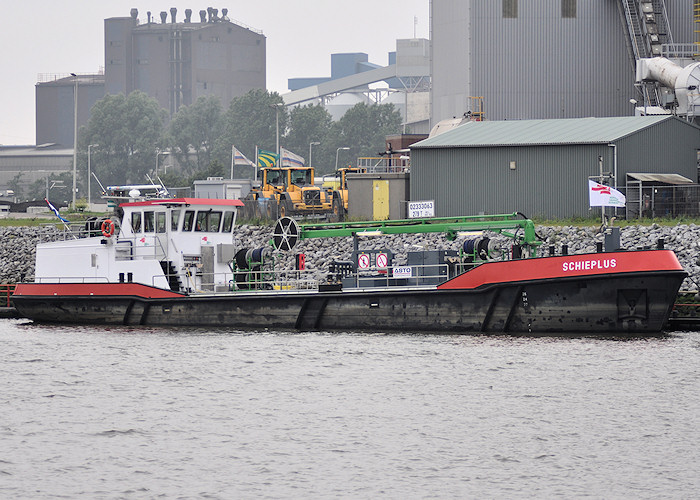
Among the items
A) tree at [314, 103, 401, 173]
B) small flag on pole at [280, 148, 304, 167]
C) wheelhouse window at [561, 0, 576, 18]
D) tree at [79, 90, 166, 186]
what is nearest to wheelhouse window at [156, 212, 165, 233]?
small flag on pole at [280, 148, 304, 167]

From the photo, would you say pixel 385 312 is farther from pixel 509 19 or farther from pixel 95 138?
pixel 95 138

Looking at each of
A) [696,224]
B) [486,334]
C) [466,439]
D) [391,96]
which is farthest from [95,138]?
[466,439]

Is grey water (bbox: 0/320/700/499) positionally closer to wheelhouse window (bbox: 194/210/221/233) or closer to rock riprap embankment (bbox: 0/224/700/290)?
wheelhouse window (bbox: 194/210/221/233)

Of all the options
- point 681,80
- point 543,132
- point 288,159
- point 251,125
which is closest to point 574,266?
point 543,132

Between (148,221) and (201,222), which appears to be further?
(201,222)

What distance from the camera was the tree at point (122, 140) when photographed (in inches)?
4884

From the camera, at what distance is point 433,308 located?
96.7 ft

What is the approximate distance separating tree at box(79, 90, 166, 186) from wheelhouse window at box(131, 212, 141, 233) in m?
90.8

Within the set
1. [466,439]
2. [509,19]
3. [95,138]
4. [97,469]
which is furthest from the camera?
[95,138]

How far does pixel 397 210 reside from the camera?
52031 millimetres

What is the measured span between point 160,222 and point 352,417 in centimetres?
1375

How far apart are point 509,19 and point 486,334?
116 ft

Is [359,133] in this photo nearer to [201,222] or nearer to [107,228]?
[201,222]

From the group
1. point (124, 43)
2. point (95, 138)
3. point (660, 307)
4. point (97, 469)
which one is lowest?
point (97, 469)
